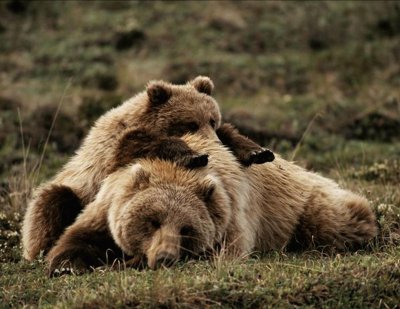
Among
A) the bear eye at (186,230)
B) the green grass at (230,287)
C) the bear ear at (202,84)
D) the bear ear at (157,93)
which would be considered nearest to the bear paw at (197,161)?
the bear eye at (186,230)

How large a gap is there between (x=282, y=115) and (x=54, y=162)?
17.9ft

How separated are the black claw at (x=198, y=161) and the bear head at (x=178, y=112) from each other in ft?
3.59

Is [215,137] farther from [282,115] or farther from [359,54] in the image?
[359,54]

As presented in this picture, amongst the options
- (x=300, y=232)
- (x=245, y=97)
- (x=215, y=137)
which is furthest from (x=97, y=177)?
(x=245, y=97)

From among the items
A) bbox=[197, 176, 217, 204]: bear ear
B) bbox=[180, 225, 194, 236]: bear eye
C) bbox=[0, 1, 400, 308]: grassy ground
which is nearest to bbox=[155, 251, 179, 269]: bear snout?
bbox=[0, 1, 400, 308]: grassy ground

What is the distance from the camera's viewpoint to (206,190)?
21.2ft

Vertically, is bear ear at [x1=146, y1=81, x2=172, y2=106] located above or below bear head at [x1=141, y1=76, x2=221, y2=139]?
above

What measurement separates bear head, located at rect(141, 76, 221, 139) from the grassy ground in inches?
74.5

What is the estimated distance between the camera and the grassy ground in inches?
219

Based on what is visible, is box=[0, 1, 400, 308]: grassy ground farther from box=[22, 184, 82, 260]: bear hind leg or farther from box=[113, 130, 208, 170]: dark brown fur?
box=[113, 130, 208, 170]: dark brown fur

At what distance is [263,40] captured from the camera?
20.7 metres

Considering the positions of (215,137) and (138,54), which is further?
(138,54)

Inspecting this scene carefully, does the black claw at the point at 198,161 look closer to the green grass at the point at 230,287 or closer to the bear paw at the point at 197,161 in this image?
the bear paw at the point at 197,161

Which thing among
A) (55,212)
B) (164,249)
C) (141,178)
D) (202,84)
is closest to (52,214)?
(55,212)
